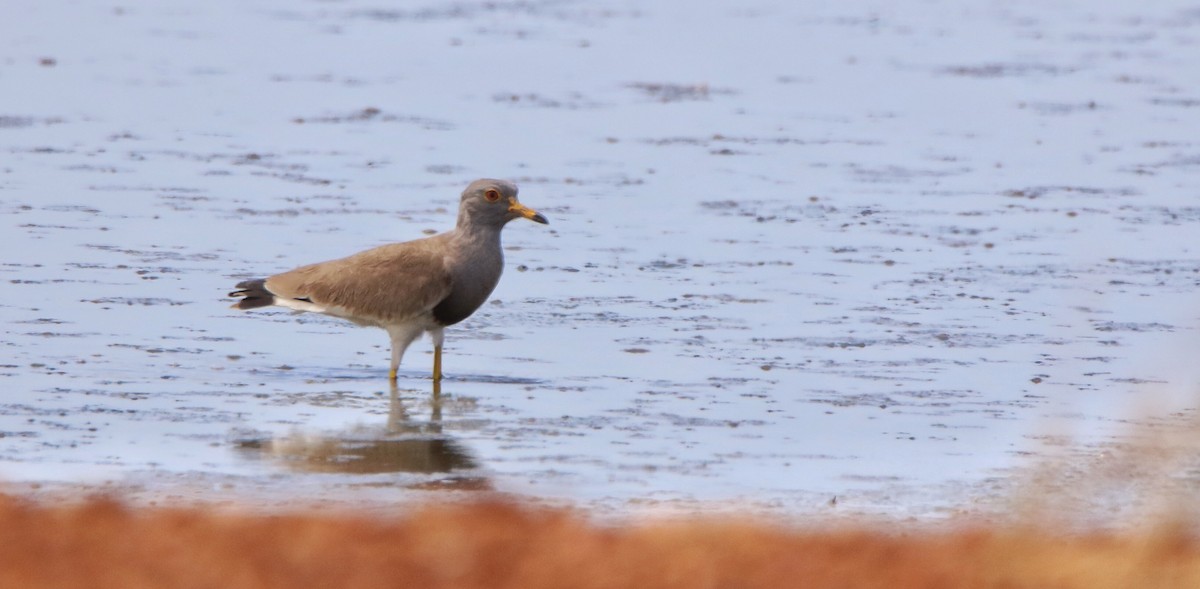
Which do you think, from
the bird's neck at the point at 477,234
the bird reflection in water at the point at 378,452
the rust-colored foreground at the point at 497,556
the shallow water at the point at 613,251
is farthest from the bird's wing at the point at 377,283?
the rust-colored foreground at the point at 497,556

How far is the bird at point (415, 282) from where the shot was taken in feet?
42.9

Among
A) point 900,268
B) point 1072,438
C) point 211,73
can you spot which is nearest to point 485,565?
point 1072,438

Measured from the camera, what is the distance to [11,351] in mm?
13047

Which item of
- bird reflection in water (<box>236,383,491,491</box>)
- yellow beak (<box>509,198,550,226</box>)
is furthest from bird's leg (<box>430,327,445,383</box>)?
bird reflection in water (<box>236,383,491,491</box>)

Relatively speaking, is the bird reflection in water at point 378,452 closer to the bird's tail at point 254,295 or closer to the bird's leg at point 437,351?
the bird's leg at point 437,351

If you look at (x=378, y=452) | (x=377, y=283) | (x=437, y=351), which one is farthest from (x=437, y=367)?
(x=378, y=452)

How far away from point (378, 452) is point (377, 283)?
2172mm

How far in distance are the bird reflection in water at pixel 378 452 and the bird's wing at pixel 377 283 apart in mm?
1285

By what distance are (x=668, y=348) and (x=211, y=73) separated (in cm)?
1279

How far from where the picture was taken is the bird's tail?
44.6ft

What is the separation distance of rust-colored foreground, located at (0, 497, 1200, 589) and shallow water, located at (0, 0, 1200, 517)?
43.5 inches

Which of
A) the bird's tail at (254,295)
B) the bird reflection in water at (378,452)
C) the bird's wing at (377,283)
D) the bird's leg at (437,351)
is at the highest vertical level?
the bird's wing at (377,283)

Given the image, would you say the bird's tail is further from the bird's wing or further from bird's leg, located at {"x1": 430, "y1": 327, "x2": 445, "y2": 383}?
bird's leg, located at {"x1": 430, "y1": 327, "x2": 445, "y2": 383}

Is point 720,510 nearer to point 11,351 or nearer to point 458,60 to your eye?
point 11,351
